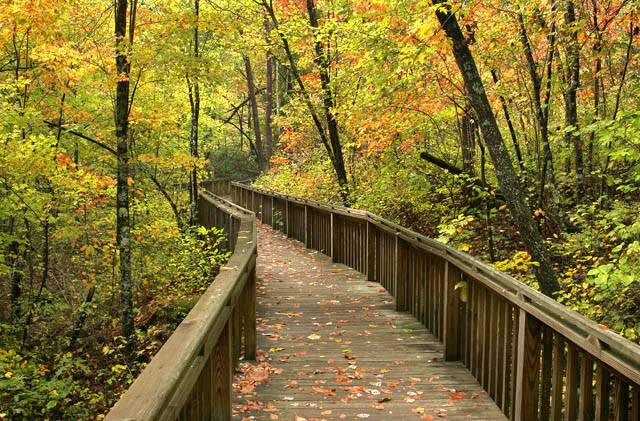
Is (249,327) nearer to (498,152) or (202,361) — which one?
(202,361)

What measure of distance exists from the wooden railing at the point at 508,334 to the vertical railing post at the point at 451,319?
0.01 metres

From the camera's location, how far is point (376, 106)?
11930 mm

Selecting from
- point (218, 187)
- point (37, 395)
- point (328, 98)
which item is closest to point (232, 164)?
point (218, 187)

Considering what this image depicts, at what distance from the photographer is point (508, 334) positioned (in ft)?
14.8

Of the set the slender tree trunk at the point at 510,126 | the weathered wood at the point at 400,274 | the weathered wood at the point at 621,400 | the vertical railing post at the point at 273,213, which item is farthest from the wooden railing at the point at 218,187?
the weathered wood at the point at 621,400

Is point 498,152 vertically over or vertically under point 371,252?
over

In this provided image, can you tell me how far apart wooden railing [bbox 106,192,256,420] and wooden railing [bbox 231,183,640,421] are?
211 centimetres

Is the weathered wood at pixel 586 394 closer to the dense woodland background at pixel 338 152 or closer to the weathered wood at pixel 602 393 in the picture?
the weathered wood at pixel 602 393

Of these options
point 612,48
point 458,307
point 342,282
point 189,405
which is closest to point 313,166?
point 342,282

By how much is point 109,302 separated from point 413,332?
28.4ft

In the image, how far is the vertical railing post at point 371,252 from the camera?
397 inches

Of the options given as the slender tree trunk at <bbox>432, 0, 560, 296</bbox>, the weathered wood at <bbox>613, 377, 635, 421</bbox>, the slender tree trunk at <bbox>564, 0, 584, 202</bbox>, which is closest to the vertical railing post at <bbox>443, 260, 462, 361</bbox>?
the slender tree trunk at <bbox>432, 0, 560, 296</bbox>

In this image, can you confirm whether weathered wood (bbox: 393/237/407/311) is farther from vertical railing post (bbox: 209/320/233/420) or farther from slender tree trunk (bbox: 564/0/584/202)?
vertical railing post (bbox: 209/320/233/420)

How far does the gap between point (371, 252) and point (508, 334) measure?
230 inches
